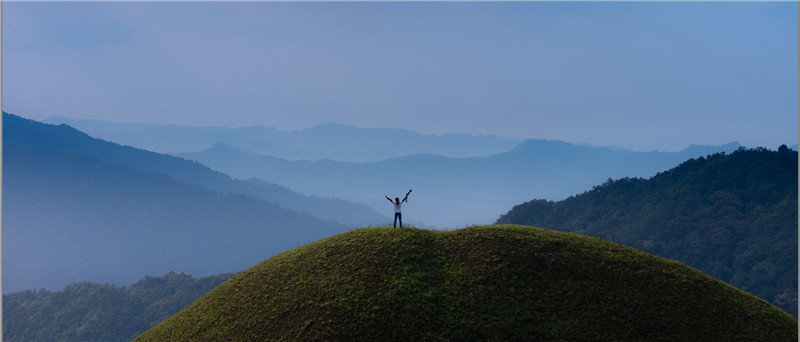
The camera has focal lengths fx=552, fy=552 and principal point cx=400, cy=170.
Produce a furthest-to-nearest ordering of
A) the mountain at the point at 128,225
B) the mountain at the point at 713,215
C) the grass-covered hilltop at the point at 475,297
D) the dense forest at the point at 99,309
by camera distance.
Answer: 1. the mountain at the point at 128,225
2. the dense forest at the point at 99,309
3. the mountain at the point at 713,215
4. the grass-covered hilltop at the point at 475,297

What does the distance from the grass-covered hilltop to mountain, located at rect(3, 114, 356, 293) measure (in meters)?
156

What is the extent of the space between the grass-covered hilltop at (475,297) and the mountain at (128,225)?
15620 centimetres

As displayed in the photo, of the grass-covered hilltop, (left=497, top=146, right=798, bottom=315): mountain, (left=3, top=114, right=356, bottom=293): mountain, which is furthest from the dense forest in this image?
(left=3, top=114, right=356, bottom=293): mountain

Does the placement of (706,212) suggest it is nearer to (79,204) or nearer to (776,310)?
(776,310)

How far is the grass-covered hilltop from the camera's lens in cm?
1809

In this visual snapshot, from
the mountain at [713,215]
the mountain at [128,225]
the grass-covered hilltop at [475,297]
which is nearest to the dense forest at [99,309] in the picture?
the mountain at [713,215]

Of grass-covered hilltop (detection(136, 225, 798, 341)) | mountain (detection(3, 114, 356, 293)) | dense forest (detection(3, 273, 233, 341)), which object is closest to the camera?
grass-covered hilltop (detection(136, 225, 798, 341))

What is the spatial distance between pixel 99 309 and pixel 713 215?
86468 mm

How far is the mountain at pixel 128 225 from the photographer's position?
16800 cm

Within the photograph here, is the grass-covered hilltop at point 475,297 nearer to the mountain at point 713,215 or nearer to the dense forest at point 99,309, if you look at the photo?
the mountain at point 713,215

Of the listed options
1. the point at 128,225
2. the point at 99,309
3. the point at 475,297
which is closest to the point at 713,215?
the point at 475,297

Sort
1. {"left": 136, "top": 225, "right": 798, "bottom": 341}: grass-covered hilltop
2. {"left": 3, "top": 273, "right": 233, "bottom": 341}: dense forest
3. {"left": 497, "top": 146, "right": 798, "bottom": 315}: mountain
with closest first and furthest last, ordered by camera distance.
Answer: {"left": 136, "top": 225, "right": 798, "bottom": 341}: grass-covered hilltop → {"left": 497, "top": 146, "right": 798, "bottom": 315}: mountain → {"left": 3, "top": 273, "right": 233, "bottom": 341}: dense forest

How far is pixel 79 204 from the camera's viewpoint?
19038cm

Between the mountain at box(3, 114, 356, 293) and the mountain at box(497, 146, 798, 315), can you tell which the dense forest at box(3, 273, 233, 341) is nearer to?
the mountain at box(497, 146, 798, 315)
